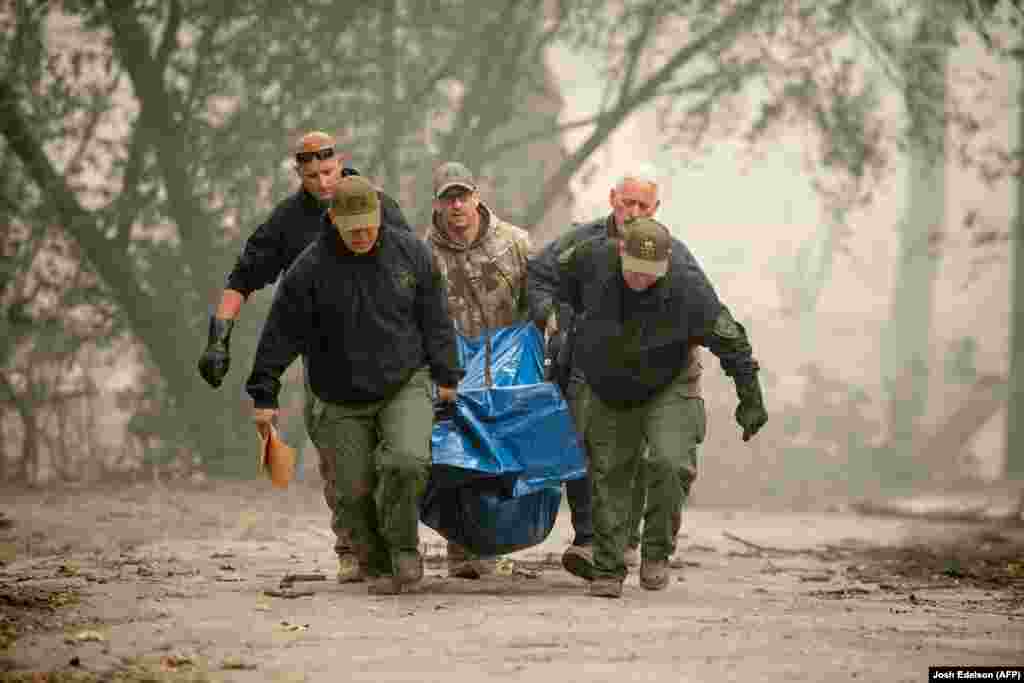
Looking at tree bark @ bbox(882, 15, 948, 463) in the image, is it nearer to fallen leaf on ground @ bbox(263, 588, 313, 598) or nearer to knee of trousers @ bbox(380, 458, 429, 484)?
knee of trousers @ bbox(380, 458, 429, 484)

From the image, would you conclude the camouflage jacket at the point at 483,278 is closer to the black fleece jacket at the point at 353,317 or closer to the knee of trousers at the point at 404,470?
the black fleece jacket at the point at 353,317

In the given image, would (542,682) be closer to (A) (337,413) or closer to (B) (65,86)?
(A) (337,413)

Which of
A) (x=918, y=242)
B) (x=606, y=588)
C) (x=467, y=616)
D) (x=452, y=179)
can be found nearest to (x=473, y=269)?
(x=452, y=179)

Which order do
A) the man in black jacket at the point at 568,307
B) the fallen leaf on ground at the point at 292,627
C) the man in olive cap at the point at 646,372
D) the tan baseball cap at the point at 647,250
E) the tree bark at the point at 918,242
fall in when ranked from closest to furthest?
1. the fallen leaf on ground at the point at 292,627
2. the tan baseball cap at the point at 647,250
3. the man in olive cap at the point at 646,372
4. the man in black jacket at the point at 568,307
5. the tree bark at the point at 918,242

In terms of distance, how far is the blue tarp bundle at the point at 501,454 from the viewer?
8828 mm

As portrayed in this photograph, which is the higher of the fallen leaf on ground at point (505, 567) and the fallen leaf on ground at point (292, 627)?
the fallen leaf on ground at point (505, 567)

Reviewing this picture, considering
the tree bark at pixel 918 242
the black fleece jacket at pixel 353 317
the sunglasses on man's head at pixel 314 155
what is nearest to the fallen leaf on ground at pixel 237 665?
the black fleece jacket at pixel 353 317

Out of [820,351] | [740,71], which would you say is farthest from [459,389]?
[820,351]

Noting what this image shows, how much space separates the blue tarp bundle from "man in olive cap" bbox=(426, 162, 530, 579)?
0.61ft

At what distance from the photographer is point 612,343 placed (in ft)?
28.5

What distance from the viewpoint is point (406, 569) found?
8492 millimetres

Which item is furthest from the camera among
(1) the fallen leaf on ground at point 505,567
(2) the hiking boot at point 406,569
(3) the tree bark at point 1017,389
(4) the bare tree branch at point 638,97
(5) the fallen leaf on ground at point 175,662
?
(3) the tree bark at point 1017,389

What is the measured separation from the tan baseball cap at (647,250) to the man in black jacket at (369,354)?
898mm

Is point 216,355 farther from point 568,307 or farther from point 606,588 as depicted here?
point 606,588
